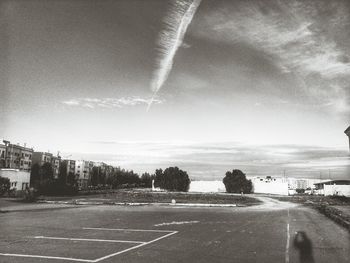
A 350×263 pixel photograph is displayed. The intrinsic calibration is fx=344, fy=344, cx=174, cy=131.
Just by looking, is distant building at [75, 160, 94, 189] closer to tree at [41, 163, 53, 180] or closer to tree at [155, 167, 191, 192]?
tree at [41, 163, 53, 180]

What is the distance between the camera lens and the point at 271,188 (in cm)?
9625

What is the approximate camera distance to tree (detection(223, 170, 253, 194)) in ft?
316

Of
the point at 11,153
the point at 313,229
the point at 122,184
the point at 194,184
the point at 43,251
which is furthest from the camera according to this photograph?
the point at 122,184

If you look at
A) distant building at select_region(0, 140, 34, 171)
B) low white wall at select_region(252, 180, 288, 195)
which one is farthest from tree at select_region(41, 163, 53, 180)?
low white wall at select_region(252, 180, 288, 195)

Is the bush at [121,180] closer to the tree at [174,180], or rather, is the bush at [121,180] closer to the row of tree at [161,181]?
the row of tree at [161,181]

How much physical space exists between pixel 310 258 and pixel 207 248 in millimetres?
3611

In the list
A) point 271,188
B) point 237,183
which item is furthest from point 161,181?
point 271,188

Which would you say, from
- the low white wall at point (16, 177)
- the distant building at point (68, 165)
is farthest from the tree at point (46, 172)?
the low white wall at point (16, 177)

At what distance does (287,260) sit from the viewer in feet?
35.7

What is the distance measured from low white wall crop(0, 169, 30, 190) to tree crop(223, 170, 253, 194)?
53835 mm

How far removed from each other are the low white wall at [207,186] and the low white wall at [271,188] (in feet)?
38.0

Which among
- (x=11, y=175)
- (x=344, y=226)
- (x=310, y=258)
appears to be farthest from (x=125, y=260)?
(x=11, y=175)

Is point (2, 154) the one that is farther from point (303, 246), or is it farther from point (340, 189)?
point (303, 246)

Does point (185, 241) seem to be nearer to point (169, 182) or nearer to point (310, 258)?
point (310, 258)
